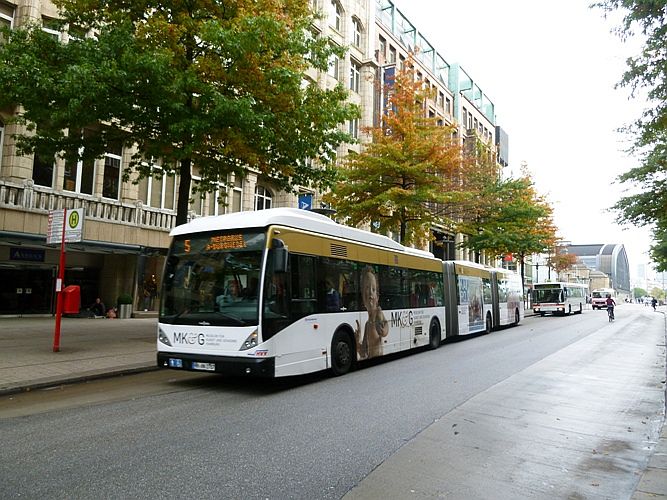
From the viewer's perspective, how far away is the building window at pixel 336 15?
3231cm

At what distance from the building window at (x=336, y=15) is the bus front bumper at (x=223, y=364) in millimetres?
28815

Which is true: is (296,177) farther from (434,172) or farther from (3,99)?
(434,172)

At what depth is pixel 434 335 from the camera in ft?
50.0

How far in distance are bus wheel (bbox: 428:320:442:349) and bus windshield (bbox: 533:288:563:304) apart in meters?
27.7

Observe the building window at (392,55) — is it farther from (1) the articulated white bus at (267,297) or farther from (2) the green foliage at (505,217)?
(1) the articulated white bus at (267,297)

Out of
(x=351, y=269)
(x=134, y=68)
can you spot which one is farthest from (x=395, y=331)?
(x=134, y=68)

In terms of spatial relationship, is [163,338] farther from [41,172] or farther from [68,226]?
[41,172]

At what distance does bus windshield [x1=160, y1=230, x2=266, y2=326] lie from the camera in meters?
8.22

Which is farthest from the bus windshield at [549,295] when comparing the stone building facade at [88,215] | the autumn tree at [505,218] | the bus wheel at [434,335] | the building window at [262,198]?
the bus wheel at [434,335]

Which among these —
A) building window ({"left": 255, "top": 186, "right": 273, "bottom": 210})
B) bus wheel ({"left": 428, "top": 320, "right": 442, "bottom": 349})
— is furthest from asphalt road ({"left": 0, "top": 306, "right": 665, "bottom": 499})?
building window ({"left": 255, "top": 186, "right": 273, "bottom": 210})

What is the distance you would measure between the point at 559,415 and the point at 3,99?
1352cm

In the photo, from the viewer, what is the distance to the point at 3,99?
474 inches

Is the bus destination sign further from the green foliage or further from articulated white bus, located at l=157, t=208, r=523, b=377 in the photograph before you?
the green foliage

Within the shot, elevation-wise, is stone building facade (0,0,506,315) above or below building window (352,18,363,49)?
below
